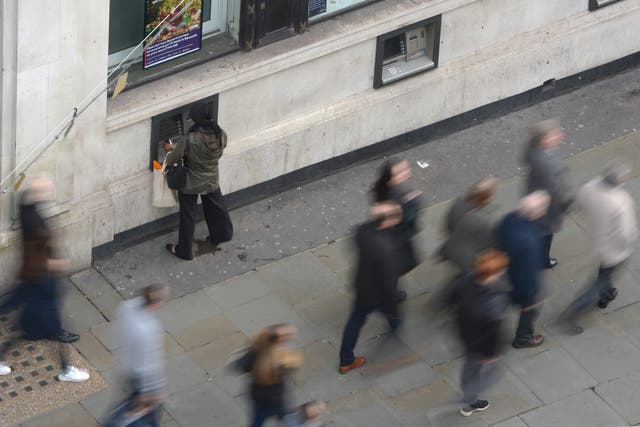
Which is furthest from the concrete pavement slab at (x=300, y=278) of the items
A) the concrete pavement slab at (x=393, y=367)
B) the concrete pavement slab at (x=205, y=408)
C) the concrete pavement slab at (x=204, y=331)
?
the concrete pavement slab at (x=205, y=408)

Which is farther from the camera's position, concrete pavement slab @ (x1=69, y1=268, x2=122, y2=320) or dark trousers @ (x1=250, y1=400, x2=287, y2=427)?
concrete pavement slab @ (x1=69, y1=268, x2=122, y2=320)

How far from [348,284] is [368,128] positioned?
1992 mm

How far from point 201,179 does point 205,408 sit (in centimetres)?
227

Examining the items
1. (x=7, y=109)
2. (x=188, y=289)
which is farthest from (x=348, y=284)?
(x=7, y=109)

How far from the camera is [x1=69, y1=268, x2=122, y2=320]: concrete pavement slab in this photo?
14.9m

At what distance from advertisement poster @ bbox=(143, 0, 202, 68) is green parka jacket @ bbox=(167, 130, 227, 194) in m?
0.84

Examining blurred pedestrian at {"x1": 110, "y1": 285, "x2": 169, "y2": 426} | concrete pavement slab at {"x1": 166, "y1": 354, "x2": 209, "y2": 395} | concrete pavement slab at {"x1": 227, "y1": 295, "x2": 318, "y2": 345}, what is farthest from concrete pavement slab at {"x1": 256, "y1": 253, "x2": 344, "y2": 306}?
blurred pedestrian at {"x1": 110, "y1": 285, "x2": 169, "y2": 426}

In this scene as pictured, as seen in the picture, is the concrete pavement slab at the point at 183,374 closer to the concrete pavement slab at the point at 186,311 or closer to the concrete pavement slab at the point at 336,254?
the concrete pavement slab at the point at 186,311

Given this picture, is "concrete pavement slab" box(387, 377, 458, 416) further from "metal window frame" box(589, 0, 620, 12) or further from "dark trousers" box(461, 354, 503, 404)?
"metal window frame" box(589, 0, 620, 12)

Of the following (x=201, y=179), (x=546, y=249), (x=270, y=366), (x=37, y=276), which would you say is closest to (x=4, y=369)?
(x=37, y=276)

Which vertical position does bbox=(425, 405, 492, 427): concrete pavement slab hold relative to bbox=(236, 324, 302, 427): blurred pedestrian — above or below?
below

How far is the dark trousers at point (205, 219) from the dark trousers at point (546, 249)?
288cm

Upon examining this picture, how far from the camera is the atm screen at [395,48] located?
54.4 feet

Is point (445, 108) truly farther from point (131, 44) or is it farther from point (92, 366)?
A: point (92, 366)
